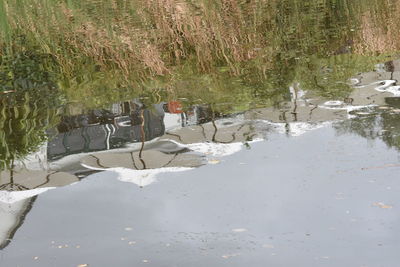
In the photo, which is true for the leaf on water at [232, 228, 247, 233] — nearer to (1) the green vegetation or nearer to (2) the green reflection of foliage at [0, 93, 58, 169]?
(2) the green reflection of foliage at [0, 93, 58, 169]

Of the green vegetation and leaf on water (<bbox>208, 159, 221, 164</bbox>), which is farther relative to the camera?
the green vegetation

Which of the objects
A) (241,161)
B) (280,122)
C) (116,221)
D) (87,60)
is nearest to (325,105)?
(280,122)

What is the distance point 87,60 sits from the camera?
1072 cm

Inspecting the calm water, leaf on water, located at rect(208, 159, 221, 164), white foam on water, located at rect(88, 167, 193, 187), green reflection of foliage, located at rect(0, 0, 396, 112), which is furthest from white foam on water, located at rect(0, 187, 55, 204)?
green reflection of foliage, located at rect(0, 0, 396, 112)

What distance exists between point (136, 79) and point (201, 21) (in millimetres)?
3019

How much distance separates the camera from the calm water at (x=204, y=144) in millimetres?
4270

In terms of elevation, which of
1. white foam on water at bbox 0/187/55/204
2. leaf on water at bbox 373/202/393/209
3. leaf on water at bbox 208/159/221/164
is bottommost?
leaf on water at bbox 373/202/393/209

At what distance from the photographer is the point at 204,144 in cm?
617

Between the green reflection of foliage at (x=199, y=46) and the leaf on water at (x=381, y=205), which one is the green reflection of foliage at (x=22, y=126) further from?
the leaf on water at (x=381, y=205)

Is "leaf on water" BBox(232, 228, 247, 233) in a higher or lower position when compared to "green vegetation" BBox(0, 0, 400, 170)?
lower

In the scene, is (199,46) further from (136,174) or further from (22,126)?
(136,174)

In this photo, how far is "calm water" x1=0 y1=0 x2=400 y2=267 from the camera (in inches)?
168

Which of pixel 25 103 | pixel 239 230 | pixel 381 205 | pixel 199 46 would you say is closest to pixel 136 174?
pixel 239 230

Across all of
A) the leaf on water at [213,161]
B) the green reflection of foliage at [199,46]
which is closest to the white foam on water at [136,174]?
the leaf on water at [213,161]
